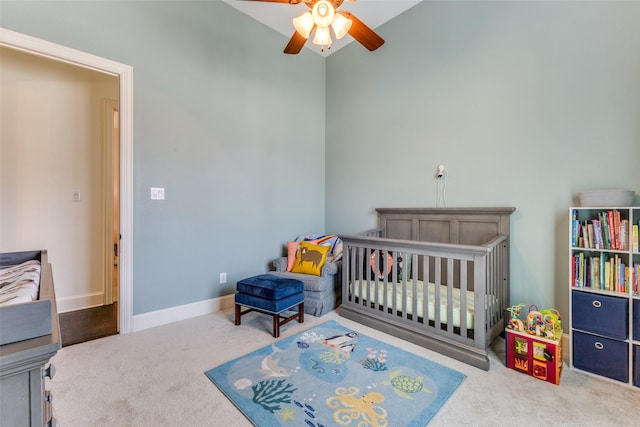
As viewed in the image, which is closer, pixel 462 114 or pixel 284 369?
pixel 284 369

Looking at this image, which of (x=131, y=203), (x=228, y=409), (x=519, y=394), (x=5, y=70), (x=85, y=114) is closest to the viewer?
(x=228, y=409)

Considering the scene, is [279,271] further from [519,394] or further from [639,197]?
[639,197]

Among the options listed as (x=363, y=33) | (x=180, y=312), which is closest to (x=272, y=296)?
(x=180, y=312)

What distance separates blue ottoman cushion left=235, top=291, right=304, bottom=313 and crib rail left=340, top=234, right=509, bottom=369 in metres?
0.56

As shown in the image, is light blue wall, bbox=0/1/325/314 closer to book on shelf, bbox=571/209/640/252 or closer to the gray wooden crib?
the gray wooden crib

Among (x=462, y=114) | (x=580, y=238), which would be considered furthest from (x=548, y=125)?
(x=580, y=238)

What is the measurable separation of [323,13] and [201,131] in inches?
68.0

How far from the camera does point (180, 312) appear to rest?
278 centimetres

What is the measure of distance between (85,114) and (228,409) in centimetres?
342

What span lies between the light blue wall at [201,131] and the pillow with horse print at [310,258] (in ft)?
1.74

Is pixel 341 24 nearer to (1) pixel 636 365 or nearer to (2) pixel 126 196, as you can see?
(2) pixel 126 196

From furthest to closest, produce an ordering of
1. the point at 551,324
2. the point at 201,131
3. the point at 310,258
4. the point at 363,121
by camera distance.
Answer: the point at 363,121 < the point at 310,258 < the point at 201,131 < the point at 551,324

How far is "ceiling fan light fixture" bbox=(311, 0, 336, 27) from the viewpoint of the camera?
1.78m

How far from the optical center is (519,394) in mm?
1685
